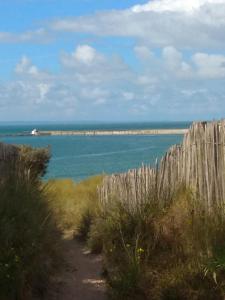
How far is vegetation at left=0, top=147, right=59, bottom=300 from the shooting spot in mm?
6727

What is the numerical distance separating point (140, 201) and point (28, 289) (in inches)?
118

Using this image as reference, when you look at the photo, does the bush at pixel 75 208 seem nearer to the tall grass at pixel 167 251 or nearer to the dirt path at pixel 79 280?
the dirt path at pixel 79 280

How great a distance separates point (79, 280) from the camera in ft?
29.3

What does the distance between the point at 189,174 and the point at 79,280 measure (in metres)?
2.20

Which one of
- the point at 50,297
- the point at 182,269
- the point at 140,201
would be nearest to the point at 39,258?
the point at 50,297

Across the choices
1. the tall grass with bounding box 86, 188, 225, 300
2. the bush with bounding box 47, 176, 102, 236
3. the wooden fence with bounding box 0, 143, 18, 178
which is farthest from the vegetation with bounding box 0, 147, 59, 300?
the bush with bounding box 47, 176, 102, 236

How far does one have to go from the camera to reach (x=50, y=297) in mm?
7750

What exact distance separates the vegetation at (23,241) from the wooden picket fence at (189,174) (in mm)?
1538

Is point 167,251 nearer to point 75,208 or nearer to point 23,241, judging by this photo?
point 23,241

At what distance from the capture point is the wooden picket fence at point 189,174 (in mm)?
8469

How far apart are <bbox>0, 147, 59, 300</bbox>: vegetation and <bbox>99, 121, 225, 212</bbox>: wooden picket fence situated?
154 cm

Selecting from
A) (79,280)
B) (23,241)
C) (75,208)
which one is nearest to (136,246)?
(79,280)

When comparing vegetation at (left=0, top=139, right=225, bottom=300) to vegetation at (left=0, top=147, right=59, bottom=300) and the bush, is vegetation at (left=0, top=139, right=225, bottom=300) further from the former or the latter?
the bush

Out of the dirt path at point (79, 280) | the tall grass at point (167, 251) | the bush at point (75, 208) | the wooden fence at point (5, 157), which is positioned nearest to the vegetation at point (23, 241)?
the dirt path at point (79, 280)
